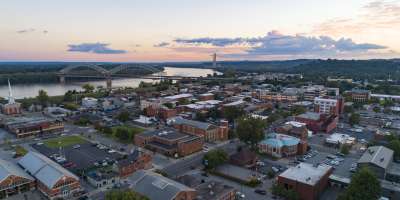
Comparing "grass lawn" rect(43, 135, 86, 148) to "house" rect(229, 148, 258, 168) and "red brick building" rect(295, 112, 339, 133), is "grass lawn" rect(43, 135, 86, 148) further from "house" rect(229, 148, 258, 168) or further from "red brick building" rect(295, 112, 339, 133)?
"red brick building" rect(295, 112, 339, 133)

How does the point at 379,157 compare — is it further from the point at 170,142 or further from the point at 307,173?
the point at 170,142

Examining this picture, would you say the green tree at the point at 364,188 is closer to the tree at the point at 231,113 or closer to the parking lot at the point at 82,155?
the parking lot at the point at 82,155

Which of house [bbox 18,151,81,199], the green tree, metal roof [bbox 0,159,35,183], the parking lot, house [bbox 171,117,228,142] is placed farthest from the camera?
house [bbox 171,117,228,142]

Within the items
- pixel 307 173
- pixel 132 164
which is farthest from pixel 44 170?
pixel 307 173

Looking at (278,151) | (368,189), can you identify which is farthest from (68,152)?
(368,189)

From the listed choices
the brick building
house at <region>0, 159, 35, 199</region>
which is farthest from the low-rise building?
house at <region>0, 159, 35, 199</region>

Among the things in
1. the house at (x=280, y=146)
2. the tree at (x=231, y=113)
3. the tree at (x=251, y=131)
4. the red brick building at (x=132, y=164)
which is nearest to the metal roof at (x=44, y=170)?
the red brick building at (x=132, y=164)
